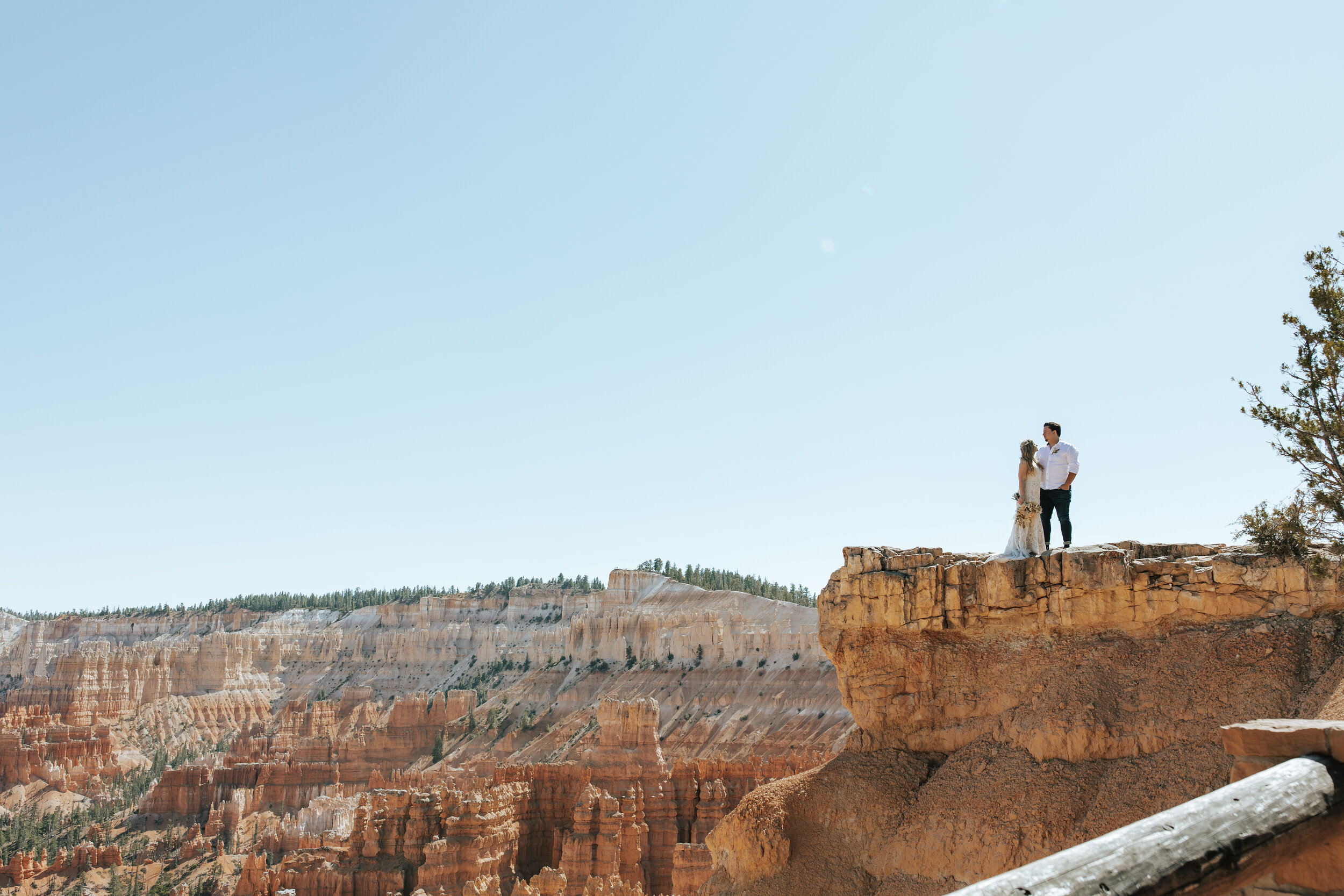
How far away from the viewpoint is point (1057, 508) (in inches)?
450

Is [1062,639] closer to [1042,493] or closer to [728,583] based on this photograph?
[1042,493]

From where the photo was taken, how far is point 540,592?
111062mm

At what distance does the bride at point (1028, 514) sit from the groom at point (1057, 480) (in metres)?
0.13

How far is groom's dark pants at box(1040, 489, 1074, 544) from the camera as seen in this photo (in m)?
11.2

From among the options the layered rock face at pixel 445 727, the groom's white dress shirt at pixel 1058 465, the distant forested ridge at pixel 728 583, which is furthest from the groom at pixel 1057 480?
the distant forested ridge at pixel 728 583

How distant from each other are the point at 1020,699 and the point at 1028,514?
2.01 metres

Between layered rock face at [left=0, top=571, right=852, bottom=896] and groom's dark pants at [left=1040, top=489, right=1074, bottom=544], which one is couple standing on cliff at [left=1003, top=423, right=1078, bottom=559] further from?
layered rock face at [left=0, top=571, right=852, bottom=896]

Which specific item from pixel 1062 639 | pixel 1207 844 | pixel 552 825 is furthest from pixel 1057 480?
pixel 552 825

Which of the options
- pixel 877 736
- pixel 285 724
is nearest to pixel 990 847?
pixel 877 736

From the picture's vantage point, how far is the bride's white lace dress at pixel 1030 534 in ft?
35.8

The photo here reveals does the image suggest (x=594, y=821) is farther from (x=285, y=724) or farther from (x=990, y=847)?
(x=285, y=724)

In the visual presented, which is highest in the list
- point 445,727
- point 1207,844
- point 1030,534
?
point 1030,534

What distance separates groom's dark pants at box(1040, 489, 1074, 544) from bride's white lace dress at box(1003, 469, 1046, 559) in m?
0.16

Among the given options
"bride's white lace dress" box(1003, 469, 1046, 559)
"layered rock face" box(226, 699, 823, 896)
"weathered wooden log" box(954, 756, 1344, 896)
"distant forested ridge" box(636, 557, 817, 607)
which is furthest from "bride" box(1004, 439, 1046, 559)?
"distant forested ridge" box(636, 557, 817, 607)
